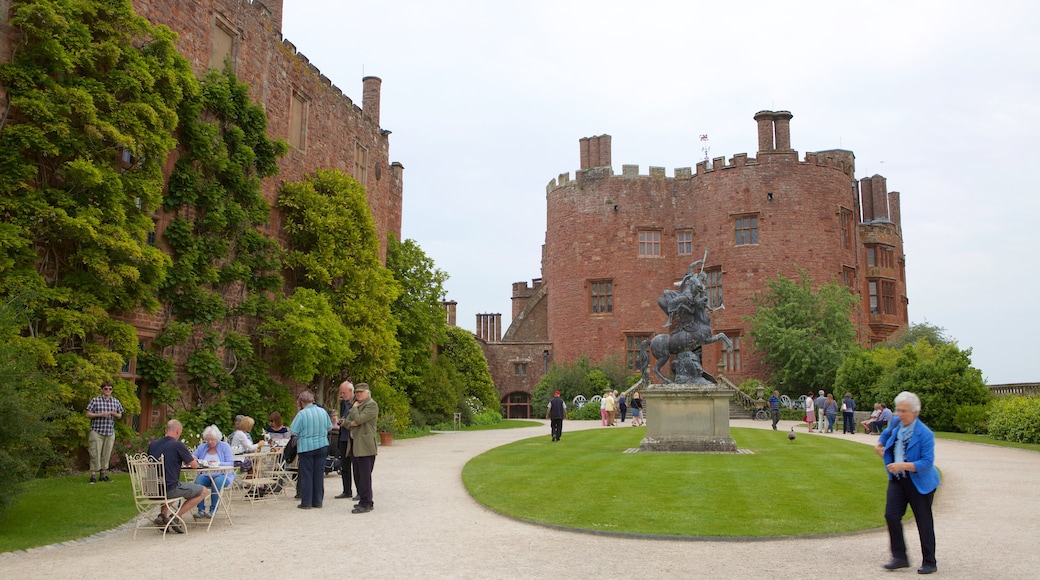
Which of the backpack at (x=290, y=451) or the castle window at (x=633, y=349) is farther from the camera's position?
the castle window at (x=633, y=349)

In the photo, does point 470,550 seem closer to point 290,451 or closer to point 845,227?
point 290,451

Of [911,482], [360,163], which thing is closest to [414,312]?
[360,163]

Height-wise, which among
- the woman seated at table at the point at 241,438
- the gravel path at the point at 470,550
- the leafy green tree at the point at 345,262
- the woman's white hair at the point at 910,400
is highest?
the leafy green tree at the point at 345,262

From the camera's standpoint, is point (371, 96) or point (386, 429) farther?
point (371, 96)

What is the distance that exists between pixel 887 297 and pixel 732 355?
10.8 m

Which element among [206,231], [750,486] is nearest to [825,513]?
[750,486]

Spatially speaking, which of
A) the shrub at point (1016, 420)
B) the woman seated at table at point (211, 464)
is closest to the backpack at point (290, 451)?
the woman seated at table at point (211, 464)

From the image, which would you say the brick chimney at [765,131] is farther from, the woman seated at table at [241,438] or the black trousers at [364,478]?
the black trousers at [364,478]

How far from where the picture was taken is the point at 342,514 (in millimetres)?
10508

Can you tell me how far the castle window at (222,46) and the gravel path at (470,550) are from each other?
37.0 ft

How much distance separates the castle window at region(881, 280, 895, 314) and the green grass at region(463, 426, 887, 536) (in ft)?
96.4

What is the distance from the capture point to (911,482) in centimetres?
708

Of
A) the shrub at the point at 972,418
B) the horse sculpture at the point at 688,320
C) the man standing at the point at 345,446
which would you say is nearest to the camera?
the man standing at the point at 345,446

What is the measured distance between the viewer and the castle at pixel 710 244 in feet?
136
